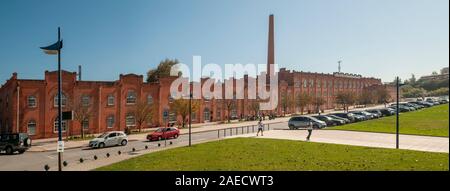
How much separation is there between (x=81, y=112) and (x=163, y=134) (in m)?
10.4

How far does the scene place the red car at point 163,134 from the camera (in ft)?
111

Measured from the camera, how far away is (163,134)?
3431 centimetres

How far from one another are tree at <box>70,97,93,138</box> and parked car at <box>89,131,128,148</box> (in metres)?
7.97

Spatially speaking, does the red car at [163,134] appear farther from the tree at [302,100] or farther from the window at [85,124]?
the tree at [302,100]

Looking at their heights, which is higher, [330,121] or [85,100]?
[85,100]

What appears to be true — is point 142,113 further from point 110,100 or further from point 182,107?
point 182,107

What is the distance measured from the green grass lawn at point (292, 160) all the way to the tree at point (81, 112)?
20159 mm

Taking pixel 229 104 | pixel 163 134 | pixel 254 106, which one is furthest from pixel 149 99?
pixel 254 106

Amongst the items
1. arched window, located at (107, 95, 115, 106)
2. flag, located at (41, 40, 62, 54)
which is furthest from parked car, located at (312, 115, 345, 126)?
flag, located at (41, 40, 62, 54)

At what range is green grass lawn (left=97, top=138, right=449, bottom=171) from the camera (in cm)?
1555

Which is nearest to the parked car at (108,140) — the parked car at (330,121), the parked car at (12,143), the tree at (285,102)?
the parked car at (12,143)
